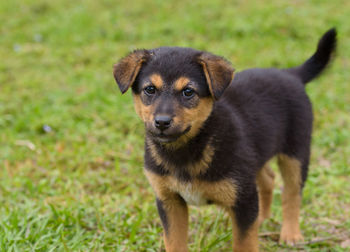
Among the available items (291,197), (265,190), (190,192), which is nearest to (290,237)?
(291,197)

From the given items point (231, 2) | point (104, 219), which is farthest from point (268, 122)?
point (231, 2)

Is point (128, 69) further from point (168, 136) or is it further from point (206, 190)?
point (206, 190)

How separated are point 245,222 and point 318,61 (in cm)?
202

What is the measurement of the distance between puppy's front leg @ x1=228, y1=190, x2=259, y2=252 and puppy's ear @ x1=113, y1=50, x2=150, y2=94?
1.27m

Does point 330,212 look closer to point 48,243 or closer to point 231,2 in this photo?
point 48,243

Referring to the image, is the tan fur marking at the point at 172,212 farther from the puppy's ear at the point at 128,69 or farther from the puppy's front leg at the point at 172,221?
the puppy's ear at the point at 128,69

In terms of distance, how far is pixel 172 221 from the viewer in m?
3.86

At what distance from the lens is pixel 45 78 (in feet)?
28.6

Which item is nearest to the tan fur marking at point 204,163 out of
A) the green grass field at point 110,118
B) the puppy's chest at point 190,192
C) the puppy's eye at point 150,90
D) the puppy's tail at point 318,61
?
the puppy's chest at point 190,192

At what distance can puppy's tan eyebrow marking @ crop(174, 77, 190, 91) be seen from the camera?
3533 millimetres

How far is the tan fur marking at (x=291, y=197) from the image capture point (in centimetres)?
457

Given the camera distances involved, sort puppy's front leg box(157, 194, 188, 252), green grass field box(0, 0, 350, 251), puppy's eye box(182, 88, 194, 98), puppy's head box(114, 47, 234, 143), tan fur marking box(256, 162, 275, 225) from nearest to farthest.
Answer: puppy's head box(114, 47, 234, 143), puppy's eye box(182, 88, 194, 98), puppy's front leg box(157, 194, 188, 252), green grass field box(0, 0, 350, 251), tan fur marking box(256, 162, 275, 225)

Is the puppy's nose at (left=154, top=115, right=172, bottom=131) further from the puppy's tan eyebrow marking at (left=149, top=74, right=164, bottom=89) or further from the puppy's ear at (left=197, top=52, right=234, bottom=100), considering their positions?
the puppy's ear at (left=197, top=52, right=234, bottom=100)

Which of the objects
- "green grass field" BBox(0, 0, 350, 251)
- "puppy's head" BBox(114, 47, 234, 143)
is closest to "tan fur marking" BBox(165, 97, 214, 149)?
"puppy's head" BBox(114, 47, 234, 143)
